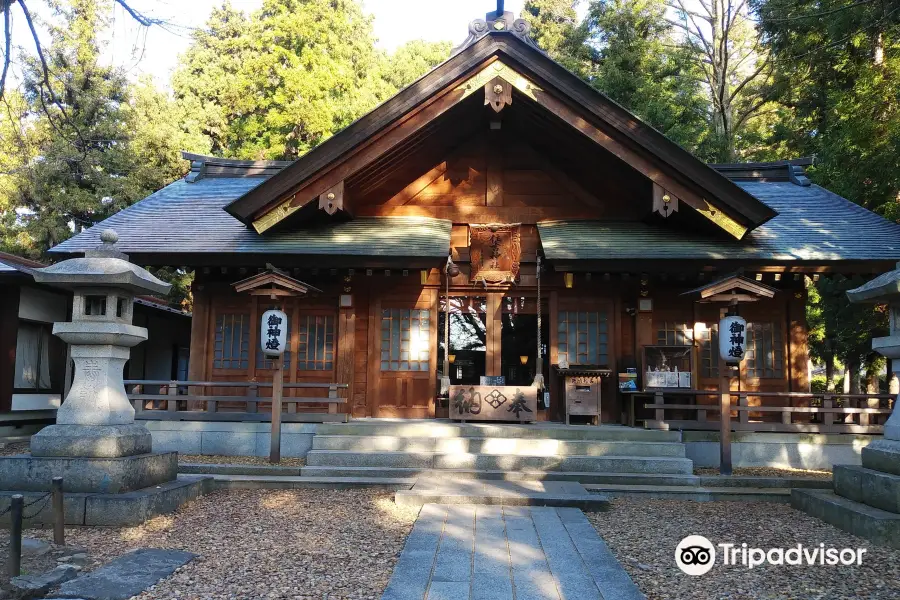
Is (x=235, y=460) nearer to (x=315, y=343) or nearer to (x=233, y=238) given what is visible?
(x=315, y=343)

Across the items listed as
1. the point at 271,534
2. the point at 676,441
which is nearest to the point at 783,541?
the point at 676,441

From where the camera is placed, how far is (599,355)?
11.5m

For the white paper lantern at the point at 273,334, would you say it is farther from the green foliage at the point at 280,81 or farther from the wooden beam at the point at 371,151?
the green foliage at the point at 280,81

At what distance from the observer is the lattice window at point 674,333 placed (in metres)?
11.5

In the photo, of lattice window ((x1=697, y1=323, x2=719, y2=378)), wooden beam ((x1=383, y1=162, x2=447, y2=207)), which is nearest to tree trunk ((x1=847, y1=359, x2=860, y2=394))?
lattice window ((x1=697, y1=323, x2=719, y2=378))

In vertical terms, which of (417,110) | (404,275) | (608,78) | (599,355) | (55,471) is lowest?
(55,471)

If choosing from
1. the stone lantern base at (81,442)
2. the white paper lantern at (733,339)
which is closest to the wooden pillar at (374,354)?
the stone lantern base at (81,442)

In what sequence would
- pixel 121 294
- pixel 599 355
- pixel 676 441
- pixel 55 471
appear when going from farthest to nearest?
pixel 599 355
pixel 676 441
pixel 121 294
pixel 55 471

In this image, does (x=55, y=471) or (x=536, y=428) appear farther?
(x=536, y=428)

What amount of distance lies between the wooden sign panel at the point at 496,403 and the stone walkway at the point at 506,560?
305 cm

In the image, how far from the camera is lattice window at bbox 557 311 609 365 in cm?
1146

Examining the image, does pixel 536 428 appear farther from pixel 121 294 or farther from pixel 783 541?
pixel 121 294

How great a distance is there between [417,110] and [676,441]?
22.9ft

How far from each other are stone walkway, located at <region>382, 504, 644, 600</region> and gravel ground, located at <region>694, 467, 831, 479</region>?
3472 millimetres
